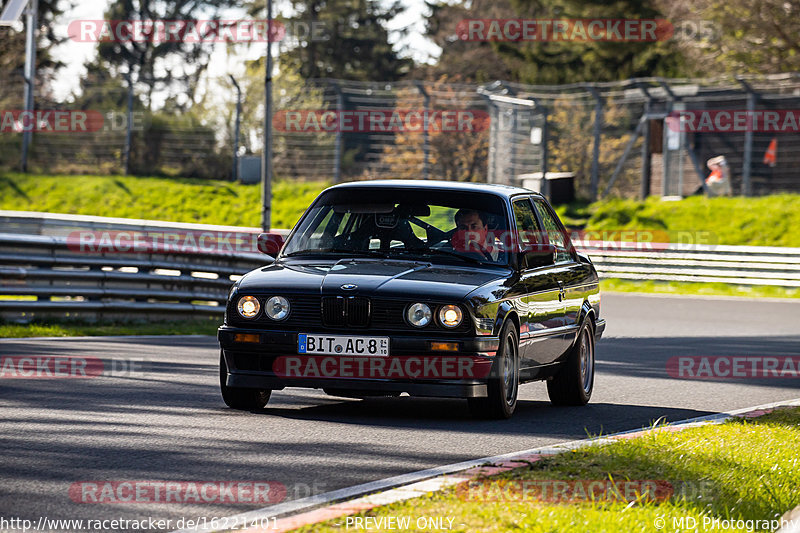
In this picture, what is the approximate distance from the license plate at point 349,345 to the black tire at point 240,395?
747 mm

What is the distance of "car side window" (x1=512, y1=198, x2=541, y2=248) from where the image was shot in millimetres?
9820

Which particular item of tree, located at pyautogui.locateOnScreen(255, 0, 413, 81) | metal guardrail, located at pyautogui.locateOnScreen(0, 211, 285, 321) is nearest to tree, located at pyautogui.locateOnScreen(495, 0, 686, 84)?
tree, located at pyautogui.locateOnScreen(255, 0, 413, 81)

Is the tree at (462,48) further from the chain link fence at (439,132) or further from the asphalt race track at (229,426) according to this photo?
the asphalt race track at (229,426)

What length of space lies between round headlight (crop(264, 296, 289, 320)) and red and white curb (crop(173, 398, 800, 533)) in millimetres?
1923

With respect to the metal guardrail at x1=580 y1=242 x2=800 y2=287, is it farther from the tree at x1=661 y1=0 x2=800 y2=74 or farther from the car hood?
the car hood

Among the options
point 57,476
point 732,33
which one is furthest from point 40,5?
point 57,476

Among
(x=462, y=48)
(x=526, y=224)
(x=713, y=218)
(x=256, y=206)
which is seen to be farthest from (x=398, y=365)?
(x=462, y=48)

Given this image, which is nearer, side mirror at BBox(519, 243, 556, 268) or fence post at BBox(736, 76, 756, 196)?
side mirror at BBox(519, 243, 556, 268)

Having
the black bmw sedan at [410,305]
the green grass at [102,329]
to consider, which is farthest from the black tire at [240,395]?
the green grass at [102,329]

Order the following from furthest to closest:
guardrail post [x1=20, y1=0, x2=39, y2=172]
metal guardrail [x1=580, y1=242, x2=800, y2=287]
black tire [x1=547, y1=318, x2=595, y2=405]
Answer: guardrail post [x1=20, y1=0, x2=39, y2=172] → metal guardrail [x1=580, y1=242, x2=800, y2=287] → black tire [x1=547, y1=318, x2=595, y2=405]

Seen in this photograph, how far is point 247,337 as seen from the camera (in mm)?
8656

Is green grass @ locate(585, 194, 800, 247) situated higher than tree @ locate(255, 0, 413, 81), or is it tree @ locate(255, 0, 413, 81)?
tree @ locate(255, 0, 413, 81)

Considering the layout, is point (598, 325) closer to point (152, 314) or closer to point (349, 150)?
point (152, 314)

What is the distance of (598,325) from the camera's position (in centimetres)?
1111
